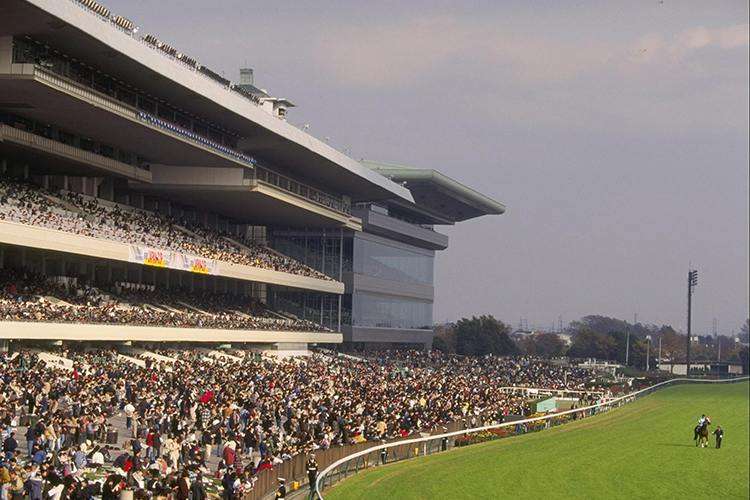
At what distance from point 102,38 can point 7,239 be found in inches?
341

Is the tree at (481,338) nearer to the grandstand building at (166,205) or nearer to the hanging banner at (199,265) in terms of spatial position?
the grandstand building at (166,205)

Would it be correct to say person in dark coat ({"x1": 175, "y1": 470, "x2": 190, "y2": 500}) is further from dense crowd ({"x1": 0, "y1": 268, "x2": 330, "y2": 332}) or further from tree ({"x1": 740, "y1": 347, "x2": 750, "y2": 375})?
tree ({"x1": 740, "y1": 347, "x2": 750, "y2": 375})

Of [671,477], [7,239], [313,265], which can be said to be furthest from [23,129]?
[313,265]

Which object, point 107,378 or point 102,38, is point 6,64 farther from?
point 107,378

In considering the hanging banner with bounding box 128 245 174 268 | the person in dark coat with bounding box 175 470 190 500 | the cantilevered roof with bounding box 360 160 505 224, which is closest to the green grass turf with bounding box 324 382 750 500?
the person in dark coat with bounding box 175 470 190 500

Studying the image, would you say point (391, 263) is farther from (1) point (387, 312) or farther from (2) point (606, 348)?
(2) point (606, 348)

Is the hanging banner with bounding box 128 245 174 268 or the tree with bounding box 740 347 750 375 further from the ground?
the hanging banner with bounding box 128 245 174 268

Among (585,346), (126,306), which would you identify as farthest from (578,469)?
(585,346)

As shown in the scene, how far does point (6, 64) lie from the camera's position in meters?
36.1

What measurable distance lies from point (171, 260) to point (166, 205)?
10730 mm

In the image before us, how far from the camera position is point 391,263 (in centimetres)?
8531

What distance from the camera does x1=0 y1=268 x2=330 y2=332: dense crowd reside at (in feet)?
131

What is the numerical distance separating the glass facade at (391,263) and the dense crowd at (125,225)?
328 inches

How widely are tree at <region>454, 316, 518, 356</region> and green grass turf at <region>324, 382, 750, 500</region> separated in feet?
250
